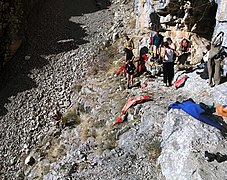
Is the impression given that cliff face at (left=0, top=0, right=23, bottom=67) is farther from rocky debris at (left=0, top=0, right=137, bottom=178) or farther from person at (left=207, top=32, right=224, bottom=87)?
person at (left=207, top=32, right=224, bottom=87)

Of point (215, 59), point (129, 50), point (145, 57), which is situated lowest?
point (145, 57)

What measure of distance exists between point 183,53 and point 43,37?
1031cm

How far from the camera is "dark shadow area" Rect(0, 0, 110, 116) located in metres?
19.8

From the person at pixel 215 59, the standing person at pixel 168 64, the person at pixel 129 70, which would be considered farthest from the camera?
the person at pixel 129 70

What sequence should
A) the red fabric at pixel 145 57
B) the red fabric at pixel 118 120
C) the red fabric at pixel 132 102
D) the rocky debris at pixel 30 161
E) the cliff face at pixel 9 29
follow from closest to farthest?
the red fabric at pixel 118 120 → the red fabric at pixel 132 102 → the rocky debris at pixel 30 161 → the red fabric at pixel 145 57 → the cliff face at pixel 9 29

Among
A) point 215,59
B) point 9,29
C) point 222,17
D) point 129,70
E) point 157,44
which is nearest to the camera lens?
point 215,59

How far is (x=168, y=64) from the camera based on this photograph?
14227 mm

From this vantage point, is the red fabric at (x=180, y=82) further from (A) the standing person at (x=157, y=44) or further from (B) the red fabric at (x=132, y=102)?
(A) the standing person at (x=157, y=44)

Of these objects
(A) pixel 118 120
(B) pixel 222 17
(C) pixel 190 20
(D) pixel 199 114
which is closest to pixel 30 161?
(A) pixel 118 120

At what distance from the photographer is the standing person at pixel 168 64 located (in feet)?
45.6

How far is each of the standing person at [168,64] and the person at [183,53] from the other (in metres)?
1.31

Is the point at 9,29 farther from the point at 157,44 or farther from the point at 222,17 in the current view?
the point at 222,17

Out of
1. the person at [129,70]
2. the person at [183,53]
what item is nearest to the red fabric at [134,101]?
the person at [129,70]

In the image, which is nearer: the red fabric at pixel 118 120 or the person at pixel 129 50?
the red fabric at pixel 118 120
